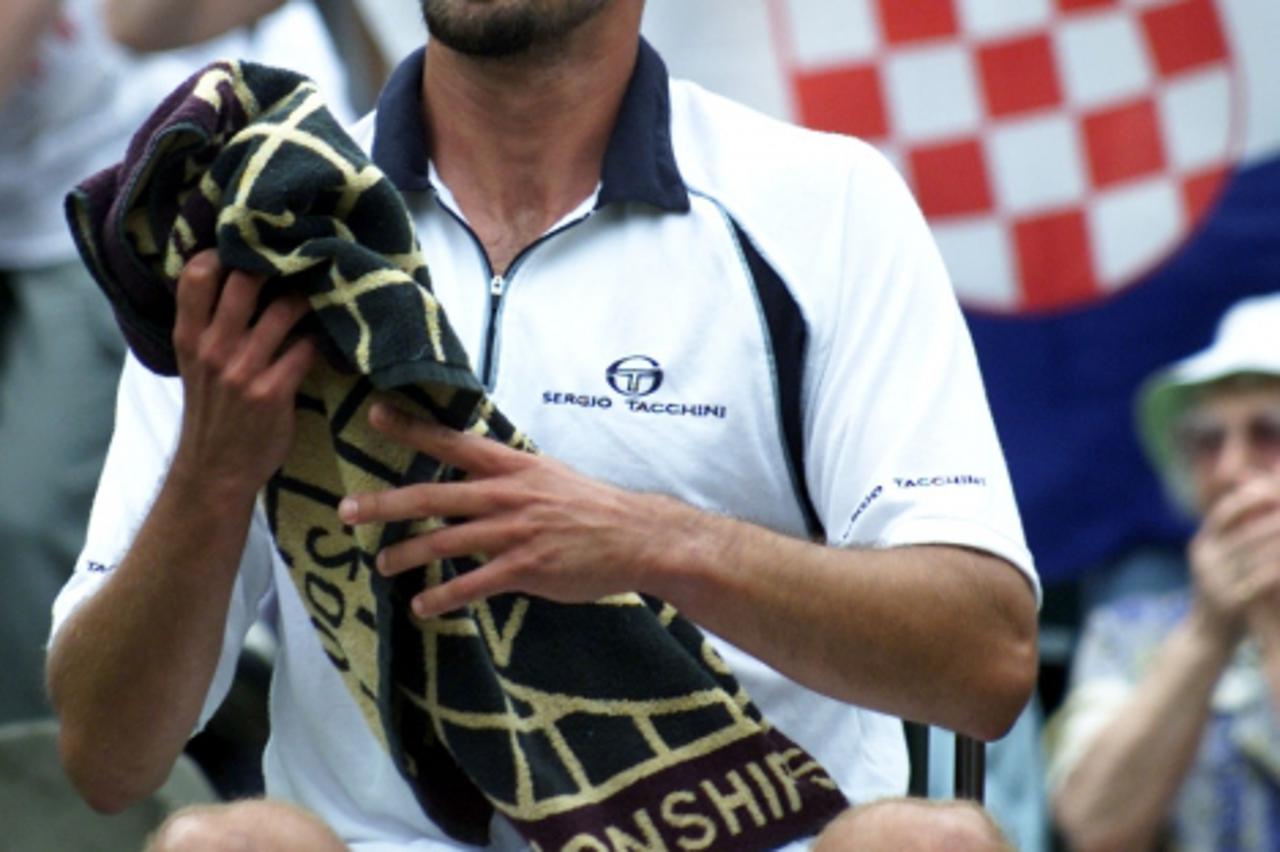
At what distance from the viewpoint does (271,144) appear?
252cm

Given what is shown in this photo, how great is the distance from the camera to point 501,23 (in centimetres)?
292

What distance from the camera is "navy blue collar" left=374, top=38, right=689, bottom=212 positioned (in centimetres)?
292

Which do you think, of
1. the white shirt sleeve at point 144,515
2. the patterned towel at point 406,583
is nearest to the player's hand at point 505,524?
the patterned towel at point 406,583

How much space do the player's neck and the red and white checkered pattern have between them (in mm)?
1773

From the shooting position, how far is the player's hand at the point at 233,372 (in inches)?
99.6

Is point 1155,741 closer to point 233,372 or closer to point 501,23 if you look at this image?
point 501,23

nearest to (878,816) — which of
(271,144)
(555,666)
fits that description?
(555,666)

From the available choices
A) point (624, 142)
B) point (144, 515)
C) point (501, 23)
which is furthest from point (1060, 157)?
point (144, 515)

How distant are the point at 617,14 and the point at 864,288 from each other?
441mm

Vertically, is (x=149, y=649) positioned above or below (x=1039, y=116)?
above

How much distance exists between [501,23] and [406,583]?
638 mm

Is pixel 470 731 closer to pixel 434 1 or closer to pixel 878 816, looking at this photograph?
pixel 878 816

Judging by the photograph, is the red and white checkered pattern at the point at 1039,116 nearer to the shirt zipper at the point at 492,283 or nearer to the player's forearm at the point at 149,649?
the shirt zipper at the point at 492,283

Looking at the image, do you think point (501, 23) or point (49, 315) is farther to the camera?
point (49, 315)
